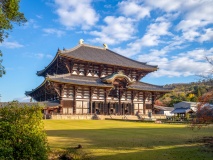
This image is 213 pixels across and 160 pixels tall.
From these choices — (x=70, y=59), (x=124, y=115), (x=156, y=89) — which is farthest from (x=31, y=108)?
(x=156, y=89)

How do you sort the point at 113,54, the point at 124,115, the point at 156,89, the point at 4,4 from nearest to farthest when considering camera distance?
the point at 4,4 < the point at 124,115 < the point at 156,89 < the point at 113,54

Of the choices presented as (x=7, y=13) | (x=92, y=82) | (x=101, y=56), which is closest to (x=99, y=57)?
(x=101, y=56)

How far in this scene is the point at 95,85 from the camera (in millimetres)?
41812

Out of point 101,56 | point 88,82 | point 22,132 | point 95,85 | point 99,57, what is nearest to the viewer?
point 22,132

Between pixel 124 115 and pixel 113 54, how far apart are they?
1668 cm

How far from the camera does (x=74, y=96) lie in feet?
136

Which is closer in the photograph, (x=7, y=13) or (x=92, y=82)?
(x=7, y=13)

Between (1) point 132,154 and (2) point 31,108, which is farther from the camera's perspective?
(1) point 132,154

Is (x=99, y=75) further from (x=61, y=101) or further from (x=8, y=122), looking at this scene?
(x=8, y=122)

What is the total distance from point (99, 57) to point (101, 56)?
145 centimetres

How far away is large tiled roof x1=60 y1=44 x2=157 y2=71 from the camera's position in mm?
44131

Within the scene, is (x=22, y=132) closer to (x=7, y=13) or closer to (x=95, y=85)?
→ (x=7, y=13)

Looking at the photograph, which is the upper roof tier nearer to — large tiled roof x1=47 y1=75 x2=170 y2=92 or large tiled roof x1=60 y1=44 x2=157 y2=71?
large tiled roof x1=60 y1=44 x2=157 y2=71

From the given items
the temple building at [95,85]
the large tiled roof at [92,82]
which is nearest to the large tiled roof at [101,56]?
the temple building at [95,85]
